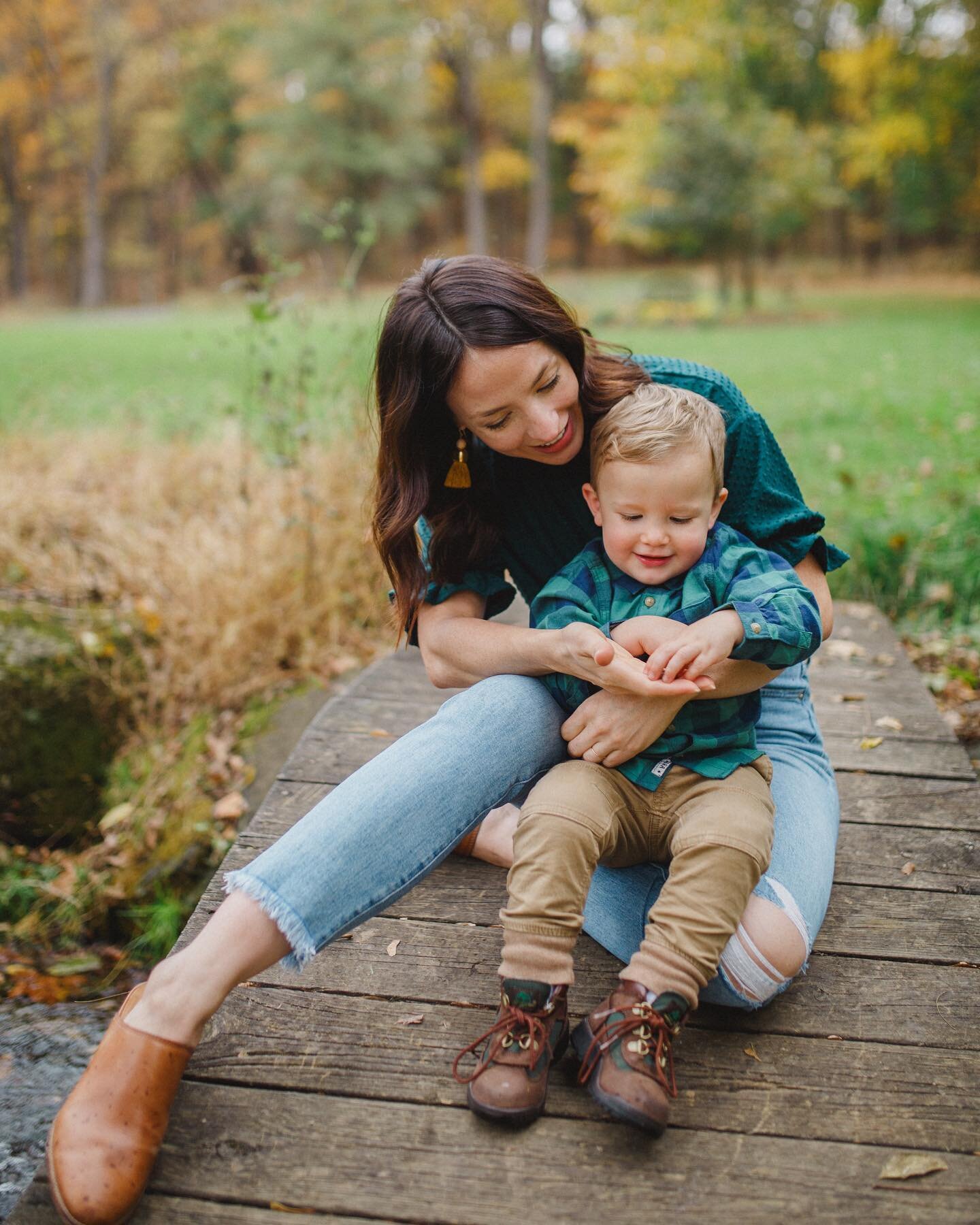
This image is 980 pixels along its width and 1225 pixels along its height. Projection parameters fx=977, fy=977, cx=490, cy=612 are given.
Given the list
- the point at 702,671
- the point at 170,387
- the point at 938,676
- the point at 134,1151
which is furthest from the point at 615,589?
the point at 170,387

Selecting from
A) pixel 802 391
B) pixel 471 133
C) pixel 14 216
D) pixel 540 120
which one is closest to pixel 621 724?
pixel 802 391

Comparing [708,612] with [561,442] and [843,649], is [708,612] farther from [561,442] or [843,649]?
[843,649]

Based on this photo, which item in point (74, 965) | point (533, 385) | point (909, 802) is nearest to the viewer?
point (533, 385)

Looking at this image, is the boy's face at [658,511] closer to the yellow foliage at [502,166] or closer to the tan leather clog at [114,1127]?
the tan leather clog at [114,1127]

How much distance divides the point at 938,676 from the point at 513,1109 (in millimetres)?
2480

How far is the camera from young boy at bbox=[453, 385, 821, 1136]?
1569mm

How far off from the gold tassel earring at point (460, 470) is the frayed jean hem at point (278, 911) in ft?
2.95

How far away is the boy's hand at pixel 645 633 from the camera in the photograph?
6.05 ft

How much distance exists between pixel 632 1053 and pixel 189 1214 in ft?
2.29

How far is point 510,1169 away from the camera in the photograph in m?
1.47

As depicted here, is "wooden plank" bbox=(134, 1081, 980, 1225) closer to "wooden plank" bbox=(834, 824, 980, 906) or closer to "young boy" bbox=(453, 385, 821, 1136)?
"young boy" bbox=(453, 385, 821, 1136)

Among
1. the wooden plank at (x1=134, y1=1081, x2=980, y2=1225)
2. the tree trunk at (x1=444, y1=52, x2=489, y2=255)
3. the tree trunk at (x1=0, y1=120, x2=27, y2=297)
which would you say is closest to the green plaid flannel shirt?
the wooden plank at (x1=134, y1=1081, x2=980, y2=1225)

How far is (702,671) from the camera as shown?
5.77 feet

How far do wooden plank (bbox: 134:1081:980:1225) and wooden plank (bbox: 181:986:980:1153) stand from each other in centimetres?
3
